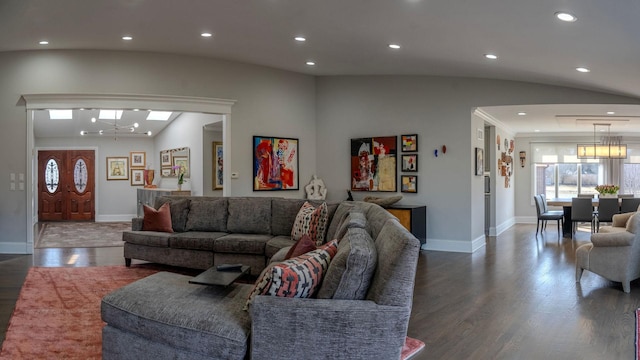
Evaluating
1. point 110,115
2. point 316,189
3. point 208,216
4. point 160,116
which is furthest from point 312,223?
point 110,115

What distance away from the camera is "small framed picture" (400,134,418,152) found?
7508 millimetres

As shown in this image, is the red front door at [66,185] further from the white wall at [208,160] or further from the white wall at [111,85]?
the white wall at [111,85]

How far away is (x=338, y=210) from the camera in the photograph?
4645 millimetres

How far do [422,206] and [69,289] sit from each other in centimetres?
491

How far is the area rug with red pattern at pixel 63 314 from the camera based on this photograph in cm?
304

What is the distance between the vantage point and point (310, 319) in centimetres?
210

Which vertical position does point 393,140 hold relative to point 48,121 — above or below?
below

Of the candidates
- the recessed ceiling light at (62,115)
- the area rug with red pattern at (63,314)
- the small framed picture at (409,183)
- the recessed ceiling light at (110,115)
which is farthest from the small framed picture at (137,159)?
the small framed picture at (409,183)

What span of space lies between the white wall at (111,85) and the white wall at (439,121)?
4.93ft

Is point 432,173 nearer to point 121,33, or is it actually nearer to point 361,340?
point 121,33

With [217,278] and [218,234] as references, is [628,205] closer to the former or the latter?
[218,234]

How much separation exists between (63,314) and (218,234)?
2031 mm

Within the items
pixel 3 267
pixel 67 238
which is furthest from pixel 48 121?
pixel 3 267

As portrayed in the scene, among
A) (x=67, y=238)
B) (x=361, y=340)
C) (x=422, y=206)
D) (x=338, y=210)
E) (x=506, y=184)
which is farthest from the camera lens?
(x=506, y=184)
